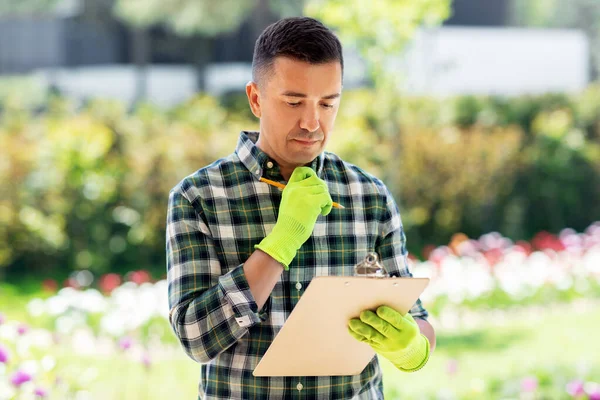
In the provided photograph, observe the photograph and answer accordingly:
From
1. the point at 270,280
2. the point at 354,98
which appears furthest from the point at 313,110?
the point at 354,98

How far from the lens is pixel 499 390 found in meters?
3.13

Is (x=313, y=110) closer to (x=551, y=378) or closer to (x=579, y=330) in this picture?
(x=551, y=378)

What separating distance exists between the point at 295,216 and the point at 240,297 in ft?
0.47

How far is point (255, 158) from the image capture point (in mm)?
1332

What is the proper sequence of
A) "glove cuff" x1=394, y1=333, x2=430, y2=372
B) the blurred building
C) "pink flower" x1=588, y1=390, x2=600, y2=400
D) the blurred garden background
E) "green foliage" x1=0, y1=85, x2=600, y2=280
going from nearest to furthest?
"glove cuff" x1=394, y1=333, x2=430, y2=372, "pink flower" x1=588, y1=390, x2=600, y2=400, the blurred garden background, "green foliage" x1=0, y1=85, x2=600, y2=280, the blurred building

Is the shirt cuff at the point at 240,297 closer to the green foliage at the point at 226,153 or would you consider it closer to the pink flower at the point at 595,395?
the pink flower at the point at 595,395

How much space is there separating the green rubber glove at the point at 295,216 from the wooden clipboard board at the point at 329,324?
0.09 meters

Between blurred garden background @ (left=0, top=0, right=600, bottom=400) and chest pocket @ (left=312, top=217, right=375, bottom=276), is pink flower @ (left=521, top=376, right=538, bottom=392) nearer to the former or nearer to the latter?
blurred garden background @ (left=0, top=0, right=600, bottom=400)

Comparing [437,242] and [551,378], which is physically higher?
[551,378]

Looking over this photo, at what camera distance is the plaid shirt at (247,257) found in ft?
3.88

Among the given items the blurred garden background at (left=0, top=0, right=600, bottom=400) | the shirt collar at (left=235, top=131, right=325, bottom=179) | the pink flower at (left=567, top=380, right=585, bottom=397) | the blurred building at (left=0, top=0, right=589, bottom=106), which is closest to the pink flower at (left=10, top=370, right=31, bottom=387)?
the blurred garden background at (left=0, top=0, right=600, bottom=400)

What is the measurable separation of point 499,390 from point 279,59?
223 centimetres

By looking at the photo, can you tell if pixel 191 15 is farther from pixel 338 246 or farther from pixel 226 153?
pixel 338 246

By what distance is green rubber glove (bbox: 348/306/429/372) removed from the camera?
117 cm
